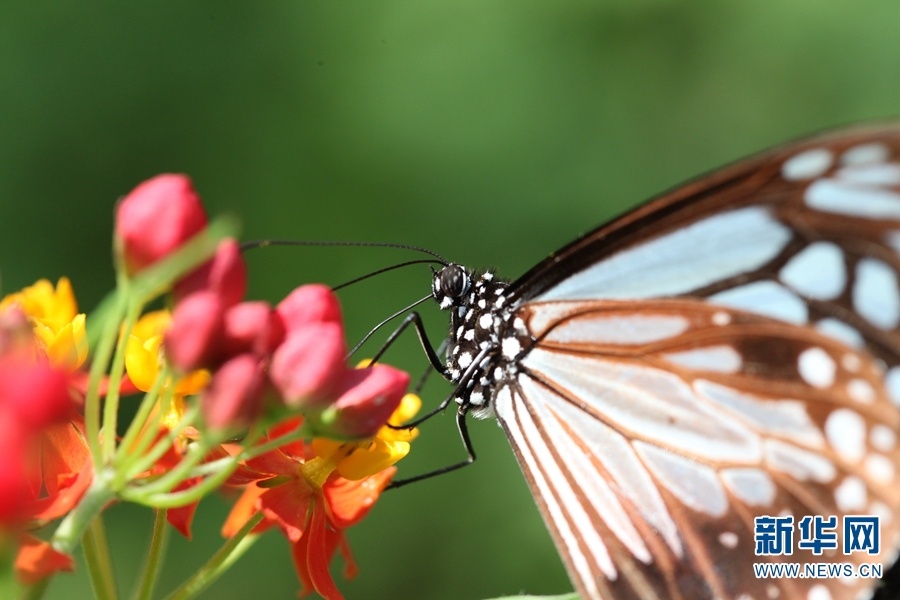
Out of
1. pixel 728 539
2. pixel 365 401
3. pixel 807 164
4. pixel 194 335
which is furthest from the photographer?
pixel 728 539

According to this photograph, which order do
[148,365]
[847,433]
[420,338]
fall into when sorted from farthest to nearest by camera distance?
[420,338], [847,433], [148,365]

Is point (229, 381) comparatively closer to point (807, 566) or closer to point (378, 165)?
point (807, 566)

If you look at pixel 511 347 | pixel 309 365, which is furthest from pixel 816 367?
pixel 309 365

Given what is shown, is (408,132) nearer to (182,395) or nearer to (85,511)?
(182,395)

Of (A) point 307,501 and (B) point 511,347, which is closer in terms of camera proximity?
(A) point 307,501

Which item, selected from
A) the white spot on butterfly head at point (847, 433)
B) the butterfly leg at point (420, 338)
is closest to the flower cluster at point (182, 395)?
the butterfly leg at point (420, 338)

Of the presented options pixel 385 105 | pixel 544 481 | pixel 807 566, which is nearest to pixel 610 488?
pixel 544 481

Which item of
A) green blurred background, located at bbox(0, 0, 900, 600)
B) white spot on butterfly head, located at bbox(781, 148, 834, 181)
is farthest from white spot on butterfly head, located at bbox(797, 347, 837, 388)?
green blurred background, located at bbox(0, 0, 900, 600)
